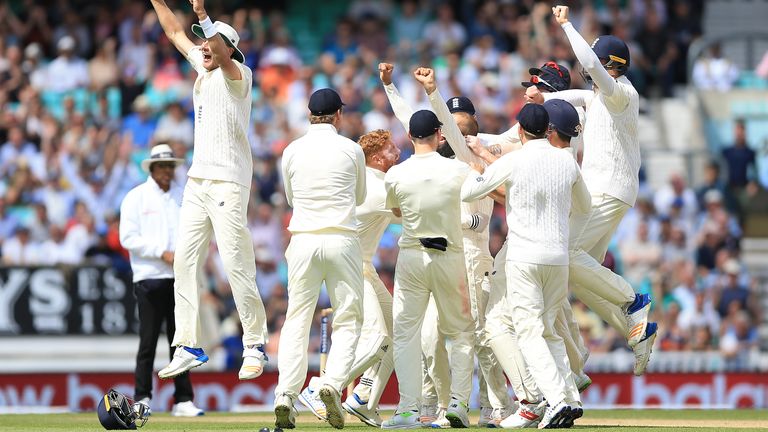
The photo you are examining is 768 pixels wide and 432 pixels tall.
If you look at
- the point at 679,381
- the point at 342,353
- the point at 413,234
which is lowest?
the point at 679,381

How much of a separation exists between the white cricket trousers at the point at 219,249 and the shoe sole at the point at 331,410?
1.22m

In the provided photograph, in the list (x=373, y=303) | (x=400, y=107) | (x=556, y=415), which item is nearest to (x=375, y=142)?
(x=400, y=107)

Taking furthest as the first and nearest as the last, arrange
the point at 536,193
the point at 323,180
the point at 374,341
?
1. the point at 374,341
2. the point at 323,180
3. the point at 536,193

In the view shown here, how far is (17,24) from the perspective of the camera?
24562 millimetres

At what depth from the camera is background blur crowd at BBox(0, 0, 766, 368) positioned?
65.7 ft

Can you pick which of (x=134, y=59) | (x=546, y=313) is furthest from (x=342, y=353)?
(x=134, y=59)

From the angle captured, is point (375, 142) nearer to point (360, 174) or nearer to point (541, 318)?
point (360, 174)

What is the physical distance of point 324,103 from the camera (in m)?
11.8

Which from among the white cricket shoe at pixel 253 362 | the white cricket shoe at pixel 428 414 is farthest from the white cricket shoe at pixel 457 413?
the white cricket shoe at pixel 253 362

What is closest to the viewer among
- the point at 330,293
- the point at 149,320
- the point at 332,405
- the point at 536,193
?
the point at 332,405

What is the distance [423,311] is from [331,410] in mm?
1241

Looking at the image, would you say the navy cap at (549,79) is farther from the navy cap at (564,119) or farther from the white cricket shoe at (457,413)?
the white cricket shoe at (457,413)

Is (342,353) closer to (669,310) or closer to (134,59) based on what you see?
(669,310)

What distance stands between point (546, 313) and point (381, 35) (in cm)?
1357
